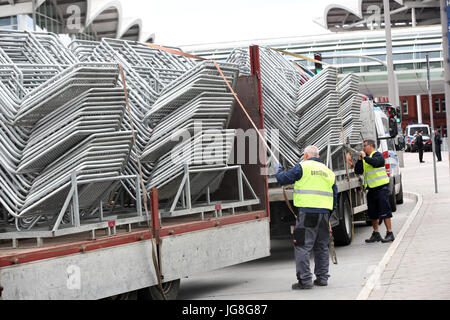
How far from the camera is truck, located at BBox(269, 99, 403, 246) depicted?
12773mm

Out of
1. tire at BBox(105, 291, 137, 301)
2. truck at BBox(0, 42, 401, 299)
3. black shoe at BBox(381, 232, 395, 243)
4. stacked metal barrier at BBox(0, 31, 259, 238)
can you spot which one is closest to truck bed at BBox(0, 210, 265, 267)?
truck at BBox(0, 42, 401, 299)

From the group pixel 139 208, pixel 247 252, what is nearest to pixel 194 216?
pixel 247 252

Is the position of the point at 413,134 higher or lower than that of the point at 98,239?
lower

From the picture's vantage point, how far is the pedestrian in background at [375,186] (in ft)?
49.8

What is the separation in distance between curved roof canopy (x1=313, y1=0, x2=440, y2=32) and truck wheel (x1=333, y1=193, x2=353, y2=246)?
89.6 metres

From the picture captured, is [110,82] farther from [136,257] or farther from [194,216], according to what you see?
[194,216]

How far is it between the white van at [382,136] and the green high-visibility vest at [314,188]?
7530 mm

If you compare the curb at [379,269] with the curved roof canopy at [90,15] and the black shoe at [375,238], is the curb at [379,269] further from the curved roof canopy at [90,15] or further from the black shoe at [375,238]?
the curved roof canopy at [90,15]

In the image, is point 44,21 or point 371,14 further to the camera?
point 371,14

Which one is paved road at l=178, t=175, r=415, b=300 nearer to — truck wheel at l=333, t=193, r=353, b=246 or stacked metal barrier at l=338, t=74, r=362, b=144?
truck wheel at l=333, t=193, r=353, b=246

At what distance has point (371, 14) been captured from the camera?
11194 cm

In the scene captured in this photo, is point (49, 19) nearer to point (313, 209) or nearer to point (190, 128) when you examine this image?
point (190, 128)

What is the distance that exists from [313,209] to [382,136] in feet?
30.9

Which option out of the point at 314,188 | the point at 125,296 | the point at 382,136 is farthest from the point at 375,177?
the point at 125,296
